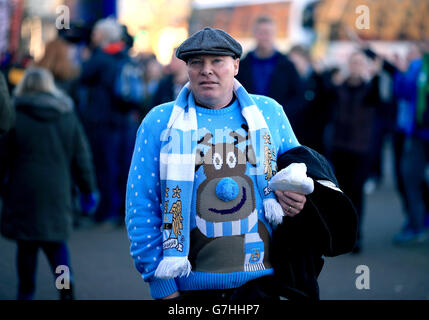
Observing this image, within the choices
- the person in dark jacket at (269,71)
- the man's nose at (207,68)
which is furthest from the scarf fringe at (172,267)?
the person in dark jacket at (269,71)

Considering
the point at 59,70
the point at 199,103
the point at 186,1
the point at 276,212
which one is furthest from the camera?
the point at 186,1

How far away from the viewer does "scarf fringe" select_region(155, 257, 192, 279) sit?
100 inches

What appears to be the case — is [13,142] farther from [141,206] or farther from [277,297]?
[277,297]

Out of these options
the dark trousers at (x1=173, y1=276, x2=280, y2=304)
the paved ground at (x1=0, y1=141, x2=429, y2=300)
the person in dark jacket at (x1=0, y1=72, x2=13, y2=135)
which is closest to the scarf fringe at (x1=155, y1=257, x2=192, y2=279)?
the dark trousers at (x1=173, y1=276, x2=280, y2=304)

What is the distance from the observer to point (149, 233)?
264 cm

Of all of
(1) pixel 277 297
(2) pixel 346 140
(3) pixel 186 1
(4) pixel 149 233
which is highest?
(3) pixel 186 1

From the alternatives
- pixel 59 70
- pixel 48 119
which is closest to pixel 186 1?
pixel 59 70

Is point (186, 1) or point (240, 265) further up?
point (186, 1)

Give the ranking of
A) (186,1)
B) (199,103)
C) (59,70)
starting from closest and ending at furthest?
(199,103) → (59,70) → (186,1)

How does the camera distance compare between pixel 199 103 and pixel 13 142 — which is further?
pixel 13 142

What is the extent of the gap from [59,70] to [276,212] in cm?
482

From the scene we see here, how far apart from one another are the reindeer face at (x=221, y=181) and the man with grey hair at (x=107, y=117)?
17.1 feet

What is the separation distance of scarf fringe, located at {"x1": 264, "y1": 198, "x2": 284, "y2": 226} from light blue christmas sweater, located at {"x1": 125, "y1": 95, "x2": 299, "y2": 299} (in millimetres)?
65

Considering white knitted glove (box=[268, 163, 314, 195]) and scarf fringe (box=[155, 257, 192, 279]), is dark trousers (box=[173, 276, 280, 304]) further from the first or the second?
white knitted glove (box=[268, 163, 314, 195])
